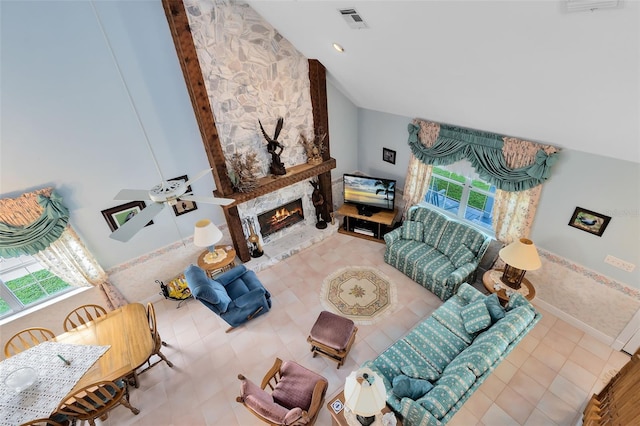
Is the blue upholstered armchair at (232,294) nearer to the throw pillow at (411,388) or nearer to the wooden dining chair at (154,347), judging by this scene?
the wooden dining chair at (154,347)

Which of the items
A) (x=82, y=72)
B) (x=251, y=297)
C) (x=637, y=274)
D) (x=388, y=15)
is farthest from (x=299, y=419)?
(x=82, y=72)

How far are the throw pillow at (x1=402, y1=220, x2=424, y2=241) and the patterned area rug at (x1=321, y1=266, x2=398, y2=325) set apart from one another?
830 mm

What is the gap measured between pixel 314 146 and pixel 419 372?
4003 mm

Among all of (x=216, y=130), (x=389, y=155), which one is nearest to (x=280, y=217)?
(x=216, y=130)

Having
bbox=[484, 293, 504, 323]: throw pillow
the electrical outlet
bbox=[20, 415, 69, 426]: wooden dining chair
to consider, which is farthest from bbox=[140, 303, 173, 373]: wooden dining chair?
the electrical outlet

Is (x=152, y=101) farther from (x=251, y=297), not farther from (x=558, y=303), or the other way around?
(x=558, y=303)

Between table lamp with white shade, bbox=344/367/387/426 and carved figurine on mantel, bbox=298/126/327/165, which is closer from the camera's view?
table lamp with white shade, bbox=344/367/387/426

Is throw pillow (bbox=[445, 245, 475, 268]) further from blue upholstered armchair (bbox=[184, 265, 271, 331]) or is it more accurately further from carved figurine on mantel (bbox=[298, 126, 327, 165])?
blue upholstered armchair (bbox=[184, 265, 271, 331])

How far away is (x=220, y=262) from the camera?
15.8 ft

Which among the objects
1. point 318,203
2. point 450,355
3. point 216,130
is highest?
point 216,130

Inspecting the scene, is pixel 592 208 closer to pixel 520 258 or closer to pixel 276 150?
pixel 520 258

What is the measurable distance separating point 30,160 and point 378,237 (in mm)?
5372

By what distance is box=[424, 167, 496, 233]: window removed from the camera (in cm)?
Answer: 481

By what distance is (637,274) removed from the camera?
3.40 meters
